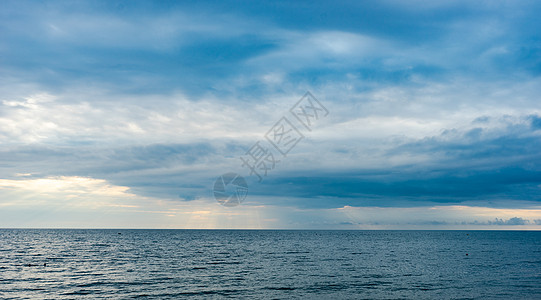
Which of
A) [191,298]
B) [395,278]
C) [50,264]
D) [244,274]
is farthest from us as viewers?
[50,264]

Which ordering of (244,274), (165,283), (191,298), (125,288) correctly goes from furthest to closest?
(244,274) → (165,283) → (125,288) → (191,298)

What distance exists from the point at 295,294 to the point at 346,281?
13422 millimetres

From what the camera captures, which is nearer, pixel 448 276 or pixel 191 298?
pixel 191 298

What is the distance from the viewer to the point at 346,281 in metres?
60.3

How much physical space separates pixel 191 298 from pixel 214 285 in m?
8.93

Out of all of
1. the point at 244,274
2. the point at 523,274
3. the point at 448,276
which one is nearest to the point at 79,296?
the point at 244,274

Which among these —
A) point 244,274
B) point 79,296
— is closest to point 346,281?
point 244,274

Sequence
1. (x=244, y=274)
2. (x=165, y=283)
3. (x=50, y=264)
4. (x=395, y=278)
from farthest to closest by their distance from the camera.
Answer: (x=50, y=264), (x=244, y=274), (x=395, y=278), (x=165, y=283)

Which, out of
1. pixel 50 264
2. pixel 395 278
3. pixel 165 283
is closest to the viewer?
pixel 165 283

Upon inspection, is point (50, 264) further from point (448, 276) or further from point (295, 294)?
point (448, 276)

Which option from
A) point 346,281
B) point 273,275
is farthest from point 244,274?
point 346,281

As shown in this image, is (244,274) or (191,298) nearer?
(191,298)

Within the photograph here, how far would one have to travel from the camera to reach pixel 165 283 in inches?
2295

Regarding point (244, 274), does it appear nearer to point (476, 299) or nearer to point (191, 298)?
point (191, 298)
